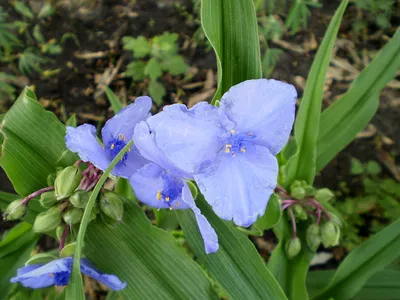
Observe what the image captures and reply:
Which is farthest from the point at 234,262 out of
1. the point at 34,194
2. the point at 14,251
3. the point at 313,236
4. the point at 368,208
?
the point at 368,208

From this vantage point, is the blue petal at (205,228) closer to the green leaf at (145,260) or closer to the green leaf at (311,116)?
the green leaf at (145,260)

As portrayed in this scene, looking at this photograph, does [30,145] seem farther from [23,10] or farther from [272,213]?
[23,10]

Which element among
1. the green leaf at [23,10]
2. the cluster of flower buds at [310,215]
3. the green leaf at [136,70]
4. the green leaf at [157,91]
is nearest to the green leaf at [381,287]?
the cluster of flower buds at [310,215]

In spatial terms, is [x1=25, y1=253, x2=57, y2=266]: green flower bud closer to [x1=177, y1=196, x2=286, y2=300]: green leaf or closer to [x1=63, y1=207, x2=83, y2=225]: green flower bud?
[x1=63, y1=207, x2=83, y2=225]: green flower bud

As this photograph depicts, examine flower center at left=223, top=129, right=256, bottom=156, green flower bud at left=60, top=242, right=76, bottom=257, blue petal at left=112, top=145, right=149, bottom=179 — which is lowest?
green flower bud at left=60, top=242, right=76, bottom=257

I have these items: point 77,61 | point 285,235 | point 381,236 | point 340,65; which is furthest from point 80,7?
point 381,236

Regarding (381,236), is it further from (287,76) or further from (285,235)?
(287,76)

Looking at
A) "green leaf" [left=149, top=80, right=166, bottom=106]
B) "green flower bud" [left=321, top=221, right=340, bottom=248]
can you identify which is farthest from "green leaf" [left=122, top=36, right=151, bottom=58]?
"green flower bud" [left=321, top=221, right=340, bottom=248]
